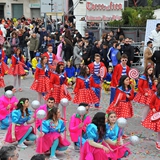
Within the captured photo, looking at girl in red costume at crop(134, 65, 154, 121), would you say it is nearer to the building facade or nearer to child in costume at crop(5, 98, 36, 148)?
child in costume at crop(5, 98, 36, 148)

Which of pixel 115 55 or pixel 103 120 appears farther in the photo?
pixel 115 55

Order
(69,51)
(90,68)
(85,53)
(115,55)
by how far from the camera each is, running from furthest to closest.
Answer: (69,51) < (85,53) < (115,55) < (90,68)

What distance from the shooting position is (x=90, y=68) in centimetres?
1031

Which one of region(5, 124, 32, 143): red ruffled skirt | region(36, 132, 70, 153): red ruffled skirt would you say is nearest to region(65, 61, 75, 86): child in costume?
region(5, 124, 32, 143): red ruffled skirt

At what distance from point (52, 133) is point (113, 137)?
120cm

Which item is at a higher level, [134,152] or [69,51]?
[69,51]

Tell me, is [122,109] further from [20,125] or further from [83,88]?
[20,125]

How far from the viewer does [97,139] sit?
567 centimetres

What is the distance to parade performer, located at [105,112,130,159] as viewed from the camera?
233 inches

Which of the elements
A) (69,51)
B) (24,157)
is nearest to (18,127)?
(24,157)

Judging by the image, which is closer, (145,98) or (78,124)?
(78,124)

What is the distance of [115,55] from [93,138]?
282 inches

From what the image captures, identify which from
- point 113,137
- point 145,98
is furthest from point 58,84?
point 113,137

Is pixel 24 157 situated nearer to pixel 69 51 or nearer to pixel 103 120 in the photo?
pixel 103 120
